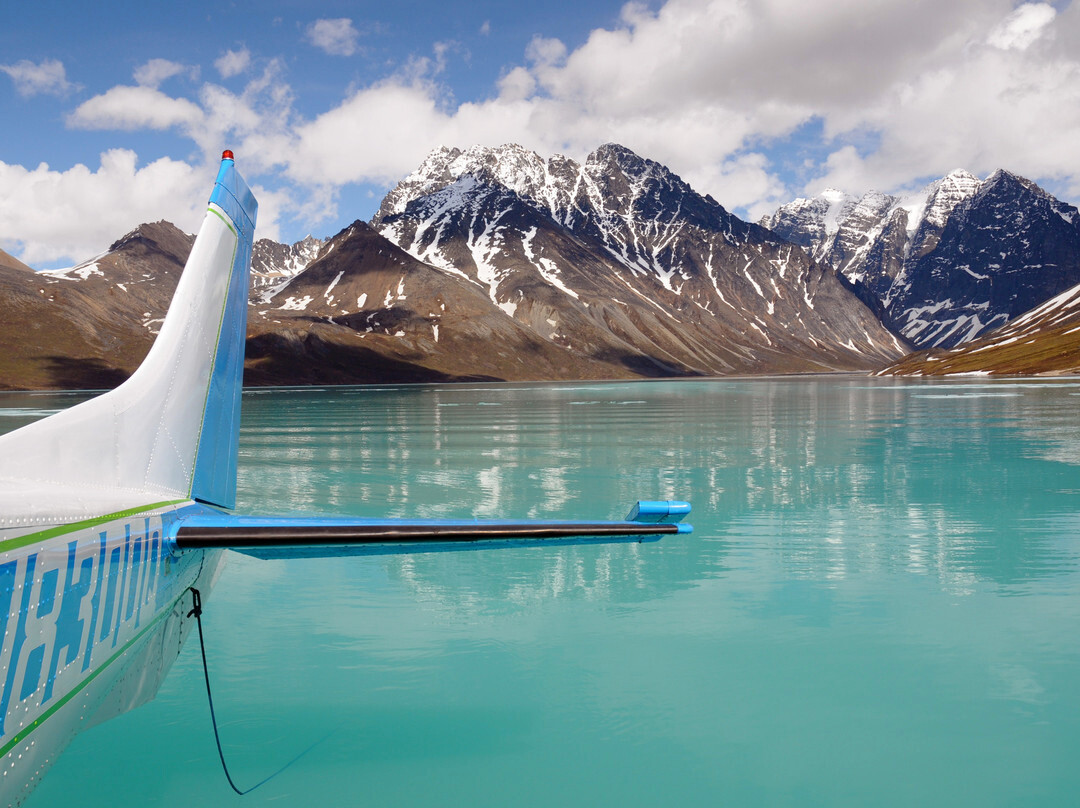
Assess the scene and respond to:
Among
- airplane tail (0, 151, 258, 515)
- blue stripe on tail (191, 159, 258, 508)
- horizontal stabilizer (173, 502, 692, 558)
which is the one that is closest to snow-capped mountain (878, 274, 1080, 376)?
horizontal stabilizer (173, 502, 692, 558)

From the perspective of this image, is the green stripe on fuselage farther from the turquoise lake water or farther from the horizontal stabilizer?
the turquoise lake water

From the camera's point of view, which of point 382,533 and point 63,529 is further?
point 382,533

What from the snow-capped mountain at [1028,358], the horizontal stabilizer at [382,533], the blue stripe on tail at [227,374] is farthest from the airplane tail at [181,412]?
the snow-capped mountain at [1028,358]

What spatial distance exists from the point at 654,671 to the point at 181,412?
18.3 feet

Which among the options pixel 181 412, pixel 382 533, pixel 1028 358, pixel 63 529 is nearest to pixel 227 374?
pixel 181 412

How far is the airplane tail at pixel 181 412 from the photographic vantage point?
441cm

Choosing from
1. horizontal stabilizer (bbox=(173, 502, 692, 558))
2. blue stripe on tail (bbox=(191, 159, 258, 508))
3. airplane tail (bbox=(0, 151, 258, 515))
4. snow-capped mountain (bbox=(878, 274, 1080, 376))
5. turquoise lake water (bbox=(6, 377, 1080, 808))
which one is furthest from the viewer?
snow-capped mountain (bbox=(878, 274, 1080, 376))

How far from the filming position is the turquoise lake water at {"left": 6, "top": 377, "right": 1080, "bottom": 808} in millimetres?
6211

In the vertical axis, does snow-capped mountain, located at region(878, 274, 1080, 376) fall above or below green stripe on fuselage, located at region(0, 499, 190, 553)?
above

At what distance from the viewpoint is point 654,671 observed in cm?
838

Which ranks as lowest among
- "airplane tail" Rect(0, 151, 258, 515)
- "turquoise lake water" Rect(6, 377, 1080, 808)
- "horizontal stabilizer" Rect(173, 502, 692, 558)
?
"turquoise lake water" Rect(6, 377, 1080, 808)

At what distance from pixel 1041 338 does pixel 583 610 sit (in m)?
217

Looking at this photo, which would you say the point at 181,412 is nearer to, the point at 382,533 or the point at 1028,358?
the point at 382,533

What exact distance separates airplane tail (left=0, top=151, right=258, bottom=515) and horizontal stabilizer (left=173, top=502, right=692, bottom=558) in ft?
1.96
